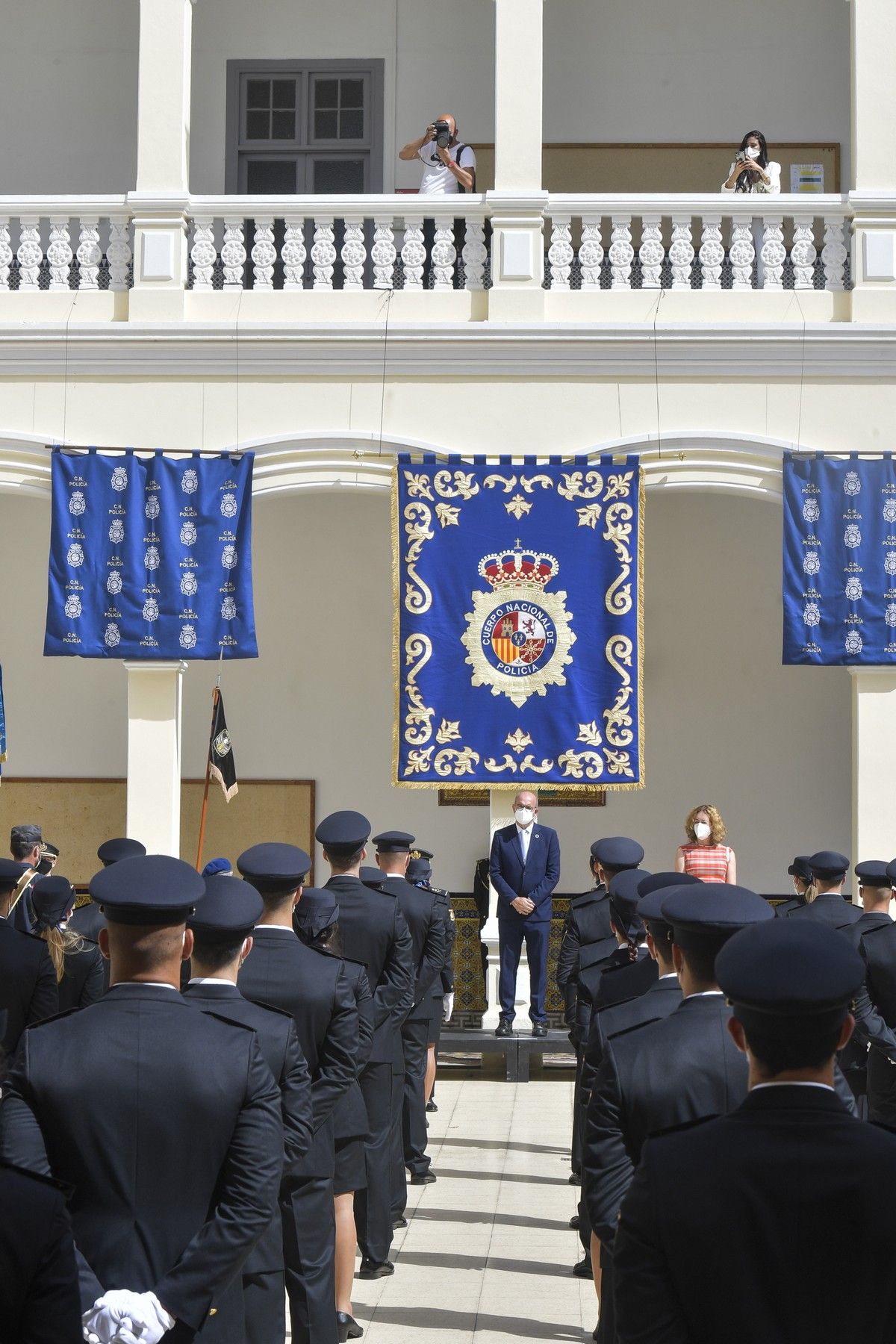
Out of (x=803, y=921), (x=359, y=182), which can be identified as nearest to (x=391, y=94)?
(x=359, y=182)

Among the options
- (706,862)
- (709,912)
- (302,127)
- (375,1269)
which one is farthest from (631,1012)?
(302,127)

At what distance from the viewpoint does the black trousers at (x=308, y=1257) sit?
5.45m

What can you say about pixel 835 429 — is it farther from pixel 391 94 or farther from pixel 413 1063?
pixel 413 1063

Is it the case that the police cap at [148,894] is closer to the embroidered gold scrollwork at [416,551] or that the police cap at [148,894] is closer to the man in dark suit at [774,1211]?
the man in dark suit at [774,1211]

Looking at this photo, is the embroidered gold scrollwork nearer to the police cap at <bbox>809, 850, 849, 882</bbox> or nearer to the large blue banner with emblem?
the large blue banner with emblem

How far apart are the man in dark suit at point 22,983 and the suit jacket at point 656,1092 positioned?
306 centimetres

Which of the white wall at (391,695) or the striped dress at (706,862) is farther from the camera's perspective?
the white wall at (391,695)

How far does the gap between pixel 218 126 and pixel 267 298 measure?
292 centimetres

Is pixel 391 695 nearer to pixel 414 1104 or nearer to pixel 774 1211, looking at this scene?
pixel 414 1104

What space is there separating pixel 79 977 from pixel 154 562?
6016 mm

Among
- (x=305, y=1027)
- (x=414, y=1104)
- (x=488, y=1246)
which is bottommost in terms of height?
(x=488, y=1246)

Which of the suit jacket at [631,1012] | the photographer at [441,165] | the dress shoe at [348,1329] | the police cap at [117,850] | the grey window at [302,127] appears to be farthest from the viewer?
the grey window at [302,127]

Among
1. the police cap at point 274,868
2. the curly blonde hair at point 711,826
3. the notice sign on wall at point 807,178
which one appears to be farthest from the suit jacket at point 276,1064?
the notice sign on wall at point 807,178

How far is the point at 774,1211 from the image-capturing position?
2.60 m
